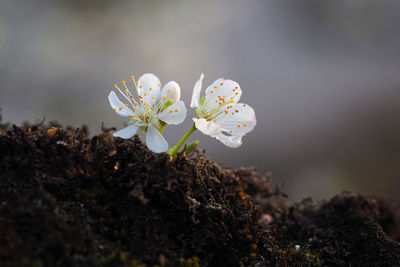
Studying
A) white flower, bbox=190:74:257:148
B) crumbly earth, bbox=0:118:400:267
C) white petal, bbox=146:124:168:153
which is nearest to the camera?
crumbly earth, bbox=0:118:400:267

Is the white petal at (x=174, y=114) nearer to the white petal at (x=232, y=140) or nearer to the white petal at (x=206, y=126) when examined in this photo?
the white petal at (x=206, y=126)

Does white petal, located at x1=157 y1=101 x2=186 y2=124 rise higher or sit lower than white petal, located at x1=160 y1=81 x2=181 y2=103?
lower

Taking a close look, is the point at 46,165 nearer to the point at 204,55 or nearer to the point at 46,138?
the point at 46,138

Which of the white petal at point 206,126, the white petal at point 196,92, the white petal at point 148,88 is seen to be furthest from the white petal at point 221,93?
the white petal at point 148,88

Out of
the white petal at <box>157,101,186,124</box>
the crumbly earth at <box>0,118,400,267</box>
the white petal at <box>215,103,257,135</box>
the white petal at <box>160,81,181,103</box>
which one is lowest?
the crumbly earth at <box>0,118,400,267</box>

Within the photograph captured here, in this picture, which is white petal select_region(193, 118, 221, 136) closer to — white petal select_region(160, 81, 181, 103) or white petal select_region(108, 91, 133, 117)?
white petal select_region(160, 81, 181, 103)

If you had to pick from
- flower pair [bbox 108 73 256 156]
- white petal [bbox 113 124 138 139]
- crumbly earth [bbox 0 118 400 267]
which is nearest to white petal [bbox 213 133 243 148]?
flower pair [bbox 108 73 256 156]
